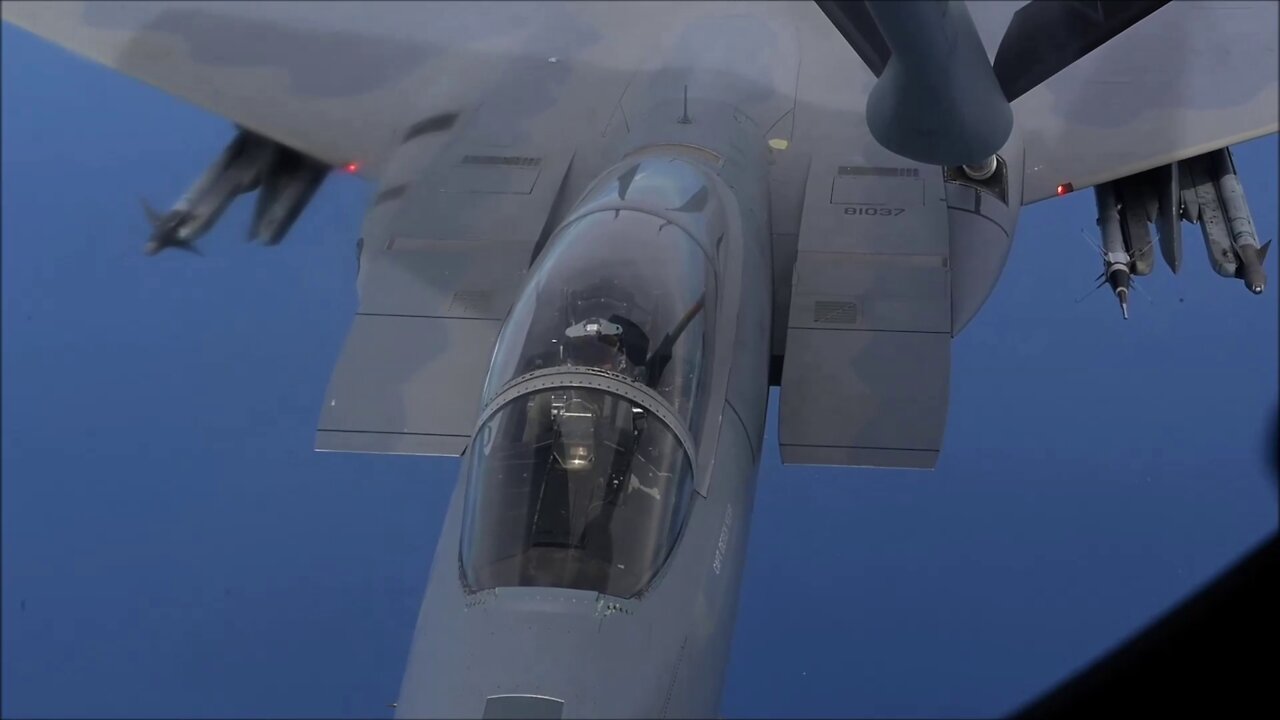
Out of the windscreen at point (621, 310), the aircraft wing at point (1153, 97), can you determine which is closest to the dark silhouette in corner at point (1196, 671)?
the windscreen at point (621, 310)

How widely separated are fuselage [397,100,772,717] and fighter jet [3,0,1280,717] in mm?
11

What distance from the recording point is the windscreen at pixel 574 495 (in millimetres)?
3662

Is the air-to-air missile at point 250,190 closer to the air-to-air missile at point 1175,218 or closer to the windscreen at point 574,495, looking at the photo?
the windscreen at point 574,495

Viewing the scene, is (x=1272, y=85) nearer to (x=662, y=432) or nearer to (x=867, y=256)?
(x=867, y=256)

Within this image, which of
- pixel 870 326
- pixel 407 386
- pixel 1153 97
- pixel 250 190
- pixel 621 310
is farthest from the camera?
pixel 250 190

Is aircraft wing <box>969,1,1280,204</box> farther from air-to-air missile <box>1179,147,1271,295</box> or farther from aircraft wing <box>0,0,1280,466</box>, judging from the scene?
air-to-air missile <box>1179,147,1271,295</box>

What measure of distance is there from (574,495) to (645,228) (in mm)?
1254

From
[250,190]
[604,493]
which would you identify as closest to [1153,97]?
[604,493]

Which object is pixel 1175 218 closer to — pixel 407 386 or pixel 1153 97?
pixel 1153 97

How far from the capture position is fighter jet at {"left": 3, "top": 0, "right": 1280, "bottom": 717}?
3.72 m

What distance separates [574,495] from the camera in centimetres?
374

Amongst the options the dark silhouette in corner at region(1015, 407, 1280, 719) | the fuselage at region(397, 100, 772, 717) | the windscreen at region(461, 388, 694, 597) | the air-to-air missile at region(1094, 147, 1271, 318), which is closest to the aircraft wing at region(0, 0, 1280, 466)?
the air-to-air missile at region(1094, 147, 1271, 318)

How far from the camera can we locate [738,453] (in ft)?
14.5

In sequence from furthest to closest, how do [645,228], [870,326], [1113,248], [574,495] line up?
[1113,248], [870,326], [645,228], [574,495]
